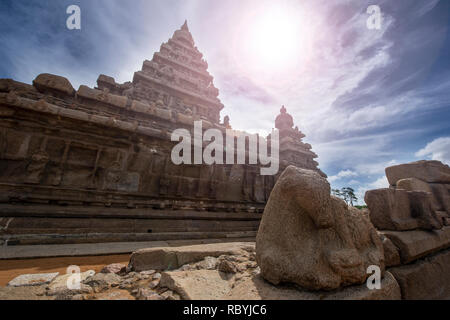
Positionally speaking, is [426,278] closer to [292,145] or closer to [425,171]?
[425,171]

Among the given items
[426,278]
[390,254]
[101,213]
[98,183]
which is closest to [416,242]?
[426,278]

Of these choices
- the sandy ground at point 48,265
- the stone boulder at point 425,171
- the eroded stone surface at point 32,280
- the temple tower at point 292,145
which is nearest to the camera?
the eroded stone surface at point 32,280

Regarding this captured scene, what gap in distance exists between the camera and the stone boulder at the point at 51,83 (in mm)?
7464

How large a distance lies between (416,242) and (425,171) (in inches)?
141

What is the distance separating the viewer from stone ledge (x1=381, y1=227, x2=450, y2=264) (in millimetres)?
2535

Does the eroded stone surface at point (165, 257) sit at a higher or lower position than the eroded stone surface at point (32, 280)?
higher

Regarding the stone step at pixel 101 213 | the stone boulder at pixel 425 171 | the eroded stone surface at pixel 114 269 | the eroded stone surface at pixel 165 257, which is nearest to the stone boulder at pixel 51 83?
the stone step at pixel 101 213

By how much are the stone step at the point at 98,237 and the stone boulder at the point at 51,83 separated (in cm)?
659

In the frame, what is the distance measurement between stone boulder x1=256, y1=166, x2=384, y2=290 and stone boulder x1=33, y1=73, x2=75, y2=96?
33.8ft

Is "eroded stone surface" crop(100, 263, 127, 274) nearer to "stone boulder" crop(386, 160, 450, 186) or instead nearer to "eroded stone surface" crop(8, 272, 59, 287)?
"eroded stone surface" crop(8, 272, 59, 287)

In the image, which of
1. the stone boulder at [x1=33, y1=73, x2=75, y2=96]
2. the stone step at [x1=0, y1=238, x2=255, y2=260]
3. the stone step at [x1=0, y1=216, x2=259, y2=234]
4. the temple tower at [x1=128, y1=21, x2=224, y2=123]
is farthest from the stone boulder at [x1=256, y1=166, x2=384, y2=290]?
the temple tower at [x1=128, y1=21, x2=224, y2=123]

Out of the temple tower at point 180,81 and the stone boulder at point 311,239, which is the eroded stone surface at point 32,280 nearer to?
the stone boulder at point 311,239
